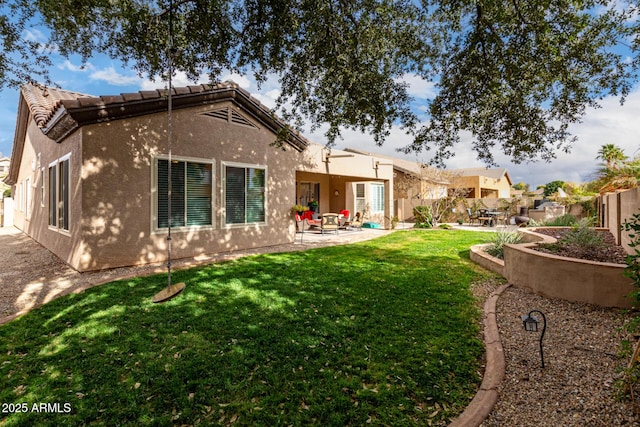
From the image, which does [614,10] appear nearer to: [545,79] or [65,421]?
[545,79]

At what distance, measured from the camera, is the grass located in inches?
118

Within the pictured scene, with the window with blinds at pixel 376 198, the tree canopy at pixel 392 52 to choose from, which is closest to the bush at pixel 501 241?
the tree canopy at pixel 392 52

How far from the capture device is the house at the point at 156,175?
7.72 meters

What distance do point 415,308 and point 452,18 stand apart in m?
5.84

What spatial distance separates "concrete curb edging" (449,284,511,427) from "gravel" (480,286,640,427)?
57 millimetres

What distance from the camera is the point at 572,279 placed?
527 cm

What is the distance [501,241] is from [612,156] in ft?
31.7

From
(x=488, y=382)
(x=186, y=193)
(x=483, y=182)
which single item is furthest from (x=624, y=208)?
(x=483, y=182)

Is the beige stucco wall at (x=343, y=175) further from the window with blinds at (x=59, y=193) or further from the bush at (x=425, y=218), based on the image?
the window with blinds at (x=59, y=193)

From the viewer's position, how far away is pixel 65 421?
286cm

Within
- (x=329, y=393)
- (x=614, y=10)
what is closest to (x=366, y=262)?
(x=329, y=393)

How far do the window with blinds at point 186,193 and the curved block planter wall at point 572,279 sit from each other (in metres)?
8.11

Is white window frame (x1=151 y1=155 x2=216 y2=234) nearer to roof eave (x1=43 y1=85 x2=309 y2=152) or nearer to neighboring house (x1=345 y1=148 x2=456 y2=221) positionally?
roof eave (x1=43 y1=85 x2=309 y2=152)

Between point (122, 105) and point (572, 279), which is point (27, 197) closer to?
point (122, 105)
